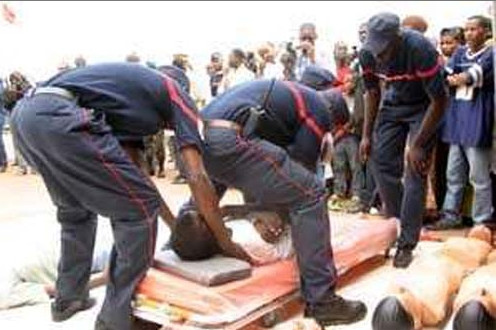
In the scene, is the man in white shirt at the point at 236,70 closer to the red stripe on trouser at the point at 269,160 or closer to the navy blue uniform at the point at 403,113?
the navy blue uniform at the point at 403,113

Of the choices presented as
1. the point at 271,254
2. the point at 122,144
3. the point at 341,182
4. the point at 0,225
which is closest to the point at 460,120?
the point at 341,182

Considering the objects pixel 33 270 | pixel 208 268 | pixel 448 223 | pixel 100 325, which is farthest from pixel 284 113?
pixel 448 223

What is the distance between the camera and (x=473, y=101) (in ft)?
13.0

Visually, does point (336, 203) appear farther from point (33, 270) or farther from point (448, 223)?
point (33, 270)

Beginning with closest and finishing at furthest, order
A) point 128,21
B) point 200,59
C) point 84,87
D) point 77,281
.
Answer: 1. point 84,87
2. point 77,281
3. point 128,21
4. point 200,59

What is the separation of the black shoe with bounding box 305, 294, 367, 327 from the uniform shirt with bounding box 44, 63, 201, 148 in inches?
29.6

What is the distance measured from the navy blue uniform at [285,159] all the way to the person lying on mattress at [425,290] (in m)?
0.30

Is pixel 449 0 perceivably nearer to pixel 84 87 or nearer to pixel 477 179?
pixel 477 179

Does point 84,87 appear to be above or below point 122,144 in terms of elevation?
above

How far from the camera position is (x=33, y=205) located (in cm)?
368

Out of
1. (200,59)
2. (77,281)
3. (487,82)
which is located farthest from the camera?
(200,59)

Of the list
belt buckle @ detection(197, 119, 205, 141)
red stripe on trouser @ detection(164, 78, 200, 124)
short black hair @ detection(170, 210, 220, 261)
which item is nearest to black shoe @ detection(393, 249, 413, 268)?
short black hair @ detection(170, 210, 220, 261)

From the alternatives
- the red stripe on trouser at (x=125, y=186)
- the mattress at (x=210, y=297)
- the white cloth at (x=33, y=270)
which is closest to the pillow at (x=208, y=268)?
the mattress at (x=210, y=297)

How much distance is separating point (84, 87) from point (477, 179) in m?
2.37
